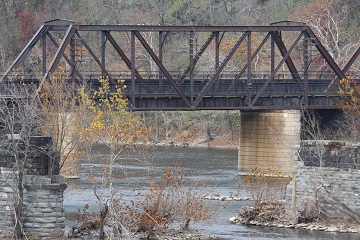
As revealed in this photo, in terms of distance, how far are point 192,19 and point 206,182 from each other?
58919 millimetres

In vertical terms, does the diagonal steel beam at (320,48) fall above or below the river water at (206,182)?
above

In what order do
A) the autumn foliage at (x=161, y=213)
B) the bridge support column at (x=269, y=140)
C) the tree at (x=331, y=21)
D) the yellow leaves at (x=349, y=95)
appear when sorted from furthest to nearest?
the tree at (x=331, y=21) → the bridge support column at (x=269, y=140) → the yellow leaves at (x=349, y=95) → the autumn foliage at (x=161, y=213)

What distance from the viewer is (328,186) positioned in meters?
41.3

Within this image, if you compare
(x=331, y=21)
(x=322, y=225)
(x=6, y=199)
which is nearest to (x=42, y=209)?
(x=6, y=199)

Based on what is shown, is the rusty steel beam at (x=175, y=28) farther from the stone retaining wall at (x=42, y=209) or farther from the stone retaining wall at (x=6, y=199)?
the stone retaining wall at (x=42, y=209)

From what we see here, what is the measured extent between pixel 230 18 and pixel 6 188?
79757 mm

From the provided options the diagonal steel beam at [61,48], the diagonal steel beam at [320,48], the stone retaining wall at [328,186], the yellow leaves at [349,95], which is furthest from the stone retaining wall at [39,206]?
the diagonal steel beam at [320,48]

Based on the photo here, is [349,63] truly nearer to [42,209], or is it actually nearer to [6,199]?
[42,209]

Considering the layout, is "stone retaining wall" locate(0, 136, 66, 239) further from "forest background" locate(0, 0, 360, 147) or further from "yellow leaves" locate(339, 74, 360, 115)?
"forest background" locate(0, 0, 360, 147)

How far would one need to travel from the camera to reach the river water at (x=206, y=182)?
39969 mm

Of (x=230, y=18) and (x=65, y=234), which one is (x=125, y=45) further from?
A: (x=65, y=234)

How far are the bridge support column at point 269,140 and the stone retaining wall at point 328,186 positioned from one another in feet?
70.5

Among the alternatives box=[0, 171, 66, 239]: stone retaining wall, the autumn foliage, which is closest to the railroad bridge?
the autumn foliage

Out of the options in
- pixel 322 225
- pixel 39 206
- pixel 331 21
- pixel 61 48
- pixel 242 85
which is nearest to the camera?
pixel 39 206
